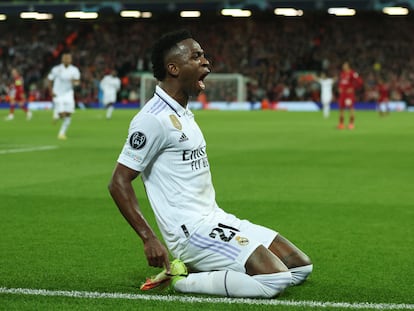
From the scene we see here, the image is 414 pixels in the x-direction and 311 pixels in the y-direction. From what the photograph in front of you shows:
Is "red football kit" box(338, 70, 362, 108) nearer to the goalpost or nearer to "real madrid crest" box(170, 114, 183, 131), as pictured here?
the goalpost

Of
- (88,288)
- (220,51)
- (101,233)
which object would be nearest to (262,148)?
(101,233)

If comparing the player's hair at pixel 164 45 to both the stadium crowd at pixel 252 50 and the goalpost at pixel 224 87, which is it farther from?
the goalpost at pixel 224 87

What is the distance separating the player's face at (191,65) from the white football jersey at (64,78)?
2053cm

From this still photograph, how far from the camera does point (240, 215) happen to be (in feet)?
38.0

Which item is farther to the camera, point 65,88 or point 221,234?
point 65,88

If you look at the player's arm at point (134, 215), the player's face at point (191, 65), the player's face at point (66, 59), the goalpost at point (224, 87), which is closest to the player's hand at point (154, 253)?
the player's arm at point (134, 215)

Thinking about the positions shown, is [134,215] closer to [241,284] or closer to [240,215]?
[241,284]

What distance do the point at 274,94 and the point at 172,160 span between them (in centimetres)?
5453

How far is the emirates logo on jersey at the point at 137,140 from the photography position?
6.44 meters

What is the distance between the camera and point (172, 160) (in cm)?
671

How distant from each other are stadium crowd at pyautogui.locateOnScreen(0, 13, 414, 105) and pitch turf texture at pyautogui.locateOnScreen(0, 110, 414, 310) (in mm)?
37061

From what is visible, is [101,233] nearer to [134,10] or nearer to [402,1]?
[402,1]

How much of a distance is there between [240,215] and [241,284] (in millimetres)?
5044

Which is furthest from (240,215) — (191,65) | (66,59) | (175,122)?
(66,59)
